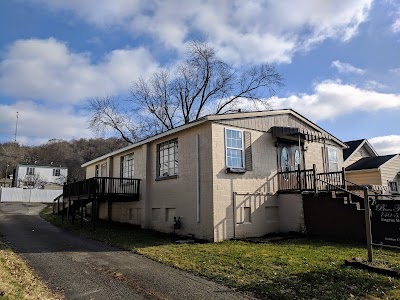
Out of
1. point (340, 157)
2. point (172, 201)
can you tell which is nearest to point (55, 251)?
point (172, 201)

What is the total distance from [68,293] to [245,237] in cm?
829

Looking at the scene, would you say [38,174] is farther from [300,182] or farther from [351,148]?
[300,182]

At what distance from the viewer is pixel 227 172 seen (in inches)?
510

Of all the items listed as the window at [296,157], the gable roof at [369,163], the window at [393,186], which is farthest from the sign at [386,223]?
the window at [393,186]

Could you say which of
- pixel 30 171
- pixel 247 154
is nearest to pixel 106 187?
pixel 247 154

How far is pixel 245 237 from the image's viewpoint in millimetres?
13039

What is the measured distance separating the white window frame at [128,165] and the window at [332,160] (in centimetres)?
1075

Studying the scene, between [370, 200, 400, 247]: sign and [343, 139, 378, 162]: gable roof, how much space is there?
51.8ft

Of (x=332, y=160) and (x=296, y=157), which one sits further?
(x=332, y=160)

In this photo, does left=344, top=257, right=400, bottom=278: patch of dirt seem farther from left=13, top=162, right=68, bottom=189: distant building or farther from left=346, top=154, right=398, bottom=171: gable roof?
left=13, top=162, right=68, bottom=189: distant building

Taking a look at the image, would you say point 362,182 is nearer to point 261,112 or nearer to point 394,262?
point 261,112

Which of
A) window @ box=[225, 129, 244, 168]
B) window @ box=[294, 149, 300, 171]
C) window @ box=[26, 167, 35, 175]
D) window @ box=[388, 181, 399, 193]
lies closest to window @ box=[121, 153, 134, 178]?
window @ box=[225, 129, 244, 168]

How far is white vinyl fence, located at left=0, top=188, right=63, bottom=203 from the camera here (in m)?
43.2

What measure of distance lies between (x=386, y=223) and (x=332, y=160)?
10.7 meters
